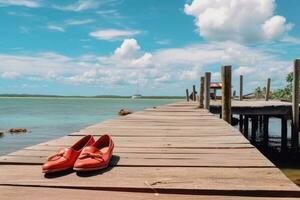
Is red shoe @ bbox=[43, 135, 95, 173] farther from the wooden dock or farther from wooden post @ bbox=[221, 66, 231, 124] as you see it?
wooden post @ bbox=[221, 66, 231, 124]

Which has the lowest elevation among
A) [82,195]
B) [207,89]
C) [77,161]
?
[82,195]

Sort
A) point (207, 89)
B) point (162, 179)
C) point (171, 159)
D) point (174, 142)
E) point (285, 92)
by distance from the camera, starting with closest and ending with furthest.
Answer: point (162, 179)
point (171, 159)
point (174, 142)
point (207, 89)
point (285, 92)

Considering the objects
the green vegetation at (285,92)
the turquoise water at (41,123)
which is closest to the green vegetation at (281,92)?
the green vegetation at (285,92)

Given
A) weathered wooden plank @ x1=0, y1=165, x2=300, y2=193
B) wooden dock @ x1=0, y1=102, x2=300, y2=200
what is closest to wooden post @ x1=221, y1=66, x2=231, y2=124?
wooden dock @ x1=0, y1=102, x2=300, y2=200

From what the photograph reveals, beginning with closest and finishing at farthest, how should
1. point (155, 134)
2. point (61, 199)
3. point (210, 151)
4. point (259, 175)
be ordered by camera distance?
1. point (61, 199)
2. point (259, 175)
3. point (210, 151)
4. point (155, 134)

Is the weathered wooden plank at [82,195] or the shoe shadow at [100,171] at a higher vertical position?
the shoe shadow at [100,171]

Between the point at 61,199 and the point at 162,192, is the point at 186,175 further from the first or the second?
the point at 61,199

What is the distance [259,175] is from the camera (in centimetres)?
350

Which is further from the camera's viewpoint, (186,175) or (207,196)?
(186,175)

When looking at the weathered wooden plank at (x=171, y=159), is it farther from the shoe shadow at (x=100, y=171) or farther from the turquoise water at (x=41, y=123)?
the turquoise water at (x=41, y=123)

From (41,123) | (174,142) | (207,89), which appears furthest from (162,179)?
(41,123)

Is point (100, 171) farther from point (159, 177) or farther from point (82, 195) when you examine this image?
point (82, 195)

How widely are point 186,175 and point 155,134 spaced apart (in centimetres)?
313

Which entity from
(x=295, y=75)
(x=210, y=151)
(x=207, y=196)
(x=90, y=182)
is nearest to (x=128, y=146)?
(x=210, y=151)
